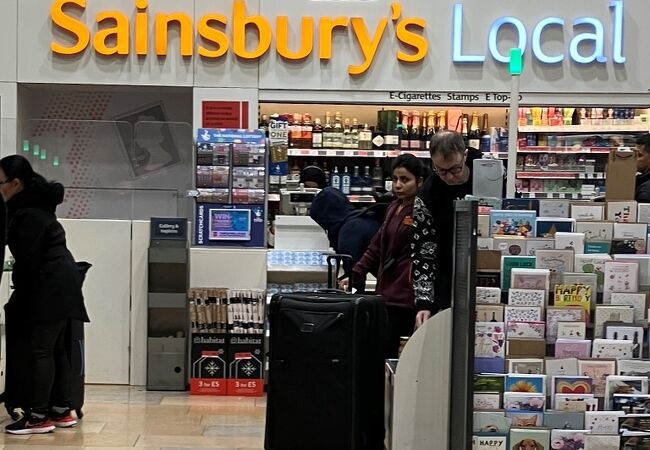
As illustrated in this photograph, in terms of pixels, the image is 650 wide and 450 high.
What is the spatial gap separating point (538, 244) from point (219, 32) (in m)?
5.85

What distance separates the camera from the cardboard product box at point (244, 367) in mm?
6684

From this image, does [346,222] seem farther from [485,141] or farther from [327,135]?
[485,141]

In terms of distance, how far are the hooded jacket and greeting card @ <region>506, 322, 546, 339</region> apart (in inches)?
93.0

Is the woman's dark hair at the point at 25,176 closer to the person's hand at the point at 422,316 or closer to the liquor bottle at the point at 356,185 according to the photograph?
Result: the person's hand at the point at 422,316

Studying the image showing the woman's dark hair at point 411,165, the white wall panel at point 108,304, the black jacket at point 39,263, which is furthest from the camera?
the white wall panel at point 108,304

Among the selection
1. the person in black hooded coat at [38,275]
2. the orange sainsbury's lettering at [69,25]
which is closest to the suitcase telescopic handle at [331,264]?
the person in black hooded coat at [38,275]

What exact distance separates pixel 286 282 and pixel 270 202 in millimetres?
1818

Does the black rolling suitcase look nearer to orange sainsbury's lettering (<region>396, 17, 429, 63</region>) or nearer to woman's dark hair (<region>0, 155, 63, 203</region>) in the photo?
woman's dark hair (<region>0, 155, 63, 203</region>)

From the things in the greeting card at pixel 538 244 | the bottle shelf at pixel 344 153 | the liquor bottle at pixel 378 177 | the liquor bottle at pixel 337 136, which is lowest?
the greeting card at pixel 538 244

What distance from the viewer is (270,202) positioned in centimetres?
878

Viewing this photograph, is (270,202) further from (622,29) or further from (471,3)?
(622,29)

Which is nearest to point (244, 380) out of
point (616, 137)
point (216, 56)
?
point (216, 56)

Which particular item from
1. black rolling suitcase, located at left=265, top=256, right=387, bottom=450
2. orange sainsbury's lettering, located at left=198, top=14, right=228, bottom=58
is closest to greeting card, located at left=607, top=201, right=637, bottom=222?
black rolling suitcase, located at left=265, top=256, right=387, bottom=450

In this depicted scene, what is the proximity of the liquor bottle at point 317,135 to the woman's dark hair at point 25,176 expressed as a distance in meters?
3.83
